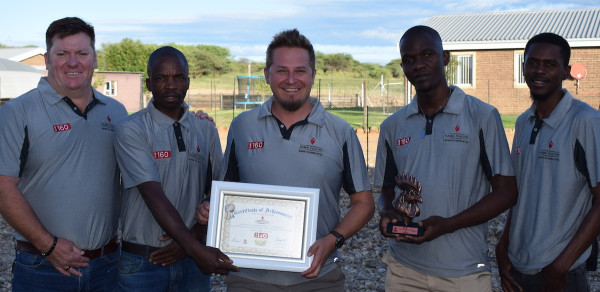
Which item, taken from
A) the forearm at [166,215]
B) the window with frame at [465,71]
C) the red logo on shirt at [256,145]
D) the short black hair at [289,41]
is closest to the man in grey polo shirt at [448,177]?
the short black hair at [289,41]

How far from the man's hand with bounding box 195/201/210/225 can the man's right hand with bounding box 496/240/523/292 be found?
72.7 inches

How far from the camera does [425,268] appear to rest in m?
3.78

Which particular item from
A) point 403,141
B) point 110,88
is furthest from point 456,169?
point 110,88

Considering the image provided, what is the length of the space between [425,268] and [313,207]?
32.9 inches

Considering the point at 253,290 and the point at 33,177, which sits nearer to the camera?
the point at 253,290

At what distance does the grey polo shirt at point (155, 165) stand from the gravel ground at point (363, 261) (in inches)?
126

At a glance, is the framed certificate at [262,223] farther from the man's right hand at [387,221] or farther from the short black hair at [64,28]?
the short black hair at [64,28]

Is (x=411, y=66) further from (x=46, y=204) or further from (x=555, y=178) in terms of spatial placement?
(x=46, y=204)

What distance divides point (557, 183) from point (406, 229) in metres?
0.91

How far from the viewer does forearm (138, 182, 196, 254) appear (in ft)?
11.9

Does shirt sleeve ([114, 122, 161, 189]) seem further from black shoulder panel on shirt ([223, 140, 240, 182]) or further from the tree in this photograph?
the tree

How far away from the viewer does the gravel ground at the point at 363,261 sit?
711 centimetres

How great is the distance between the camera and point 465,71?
102ft

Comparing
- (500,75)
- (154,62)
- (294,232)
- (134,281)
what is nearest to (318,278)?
(294,232)
